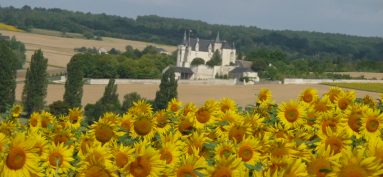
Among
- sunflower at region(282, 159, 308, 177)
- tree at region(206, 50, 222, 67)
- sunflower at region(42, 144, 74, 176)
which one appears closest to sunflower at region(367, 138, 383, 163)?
sunflower at region(282, 159, 308, 177)

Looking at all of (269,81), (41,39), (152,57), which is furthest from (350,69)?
(41,39)

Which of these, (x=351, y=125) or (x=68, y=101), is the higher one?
(x=351, y=125)

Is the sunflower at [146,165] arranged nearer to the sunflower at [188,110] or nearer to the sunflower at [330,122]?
the sunflower at [330,122]

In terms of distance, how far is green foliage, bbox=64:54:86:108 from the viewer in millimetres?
62969

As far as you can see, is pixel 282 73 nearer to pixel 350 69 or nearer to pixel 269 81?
pixel 269 81

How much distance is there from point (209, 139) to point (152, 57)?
131101 millimetres

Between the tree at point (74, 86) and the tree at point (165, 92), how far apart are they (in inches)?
271

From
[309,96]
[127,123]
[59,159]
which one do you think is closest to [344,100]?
[309,96]

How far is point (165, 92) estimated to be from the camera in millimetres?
64188

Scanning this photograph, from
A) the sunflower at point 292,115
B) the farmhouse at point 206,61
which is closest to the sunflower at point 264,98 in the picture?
the sunflower at point 292,115

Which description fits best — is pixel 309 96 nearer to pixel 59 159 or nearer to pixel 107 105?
pixel 59 159

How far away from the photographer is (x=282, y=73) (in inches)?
5157

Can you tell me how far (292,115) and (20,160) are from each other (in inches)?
190

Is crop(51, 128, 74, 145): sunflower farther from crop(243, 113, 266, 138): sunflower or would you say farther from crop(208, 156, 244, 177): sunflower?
crop(208, 156, 244, 177): sunflower
